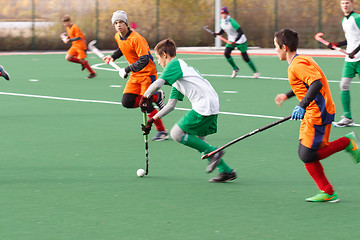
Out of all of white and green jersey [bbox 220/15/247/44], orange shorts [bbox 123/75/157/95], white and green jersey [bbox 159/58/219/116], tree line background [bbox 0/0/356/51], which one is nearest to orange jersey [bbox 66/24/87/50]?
white and green jersey [bbox 220/15/247/44]

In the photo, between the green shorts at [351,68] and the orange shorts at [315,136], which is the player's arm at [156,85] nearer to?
the orange shorts at [315,136]

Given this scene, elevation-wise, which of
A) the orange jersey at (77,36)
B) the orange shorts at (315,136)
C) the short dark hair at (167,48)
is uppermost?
the short dark hair at (167,48)

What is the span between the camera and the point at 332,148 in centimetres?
661

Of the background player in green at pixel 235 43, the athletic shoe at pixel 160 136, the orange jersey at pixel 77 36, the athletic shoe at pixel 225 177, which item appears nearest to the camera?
the athletic shoe at pixel 225 177

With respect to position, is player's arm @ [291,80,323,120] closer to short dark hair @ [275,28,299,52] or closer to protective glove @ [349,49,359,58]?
short dark hair @ [275,28,299,52]

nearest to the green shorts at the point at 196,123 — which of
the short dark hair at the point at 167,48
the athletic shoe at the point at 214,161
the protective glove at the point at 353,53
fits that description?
the athletic shoe at the point at 214,161

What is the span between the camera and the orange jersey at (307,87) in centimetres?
Answer: 637

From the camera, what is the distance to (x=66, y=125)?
11.4m

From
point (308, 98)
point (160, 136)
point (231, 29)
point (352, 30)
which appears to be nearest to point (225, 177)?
point (308, 98)

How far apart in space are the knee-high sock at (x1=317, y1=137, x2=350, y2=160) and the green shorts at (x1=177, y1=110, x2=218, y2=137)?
1335 millimetres

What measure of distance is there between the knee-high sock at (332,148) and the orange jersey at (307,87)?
0.24 metres

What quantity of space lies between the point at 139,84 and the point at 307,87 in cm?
411

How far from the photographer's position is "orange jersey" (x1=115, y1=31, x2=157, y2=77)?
9.95 m

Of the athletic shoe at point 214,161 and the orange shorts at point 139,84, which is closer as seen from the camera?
the athletic shoe at point 214,161
